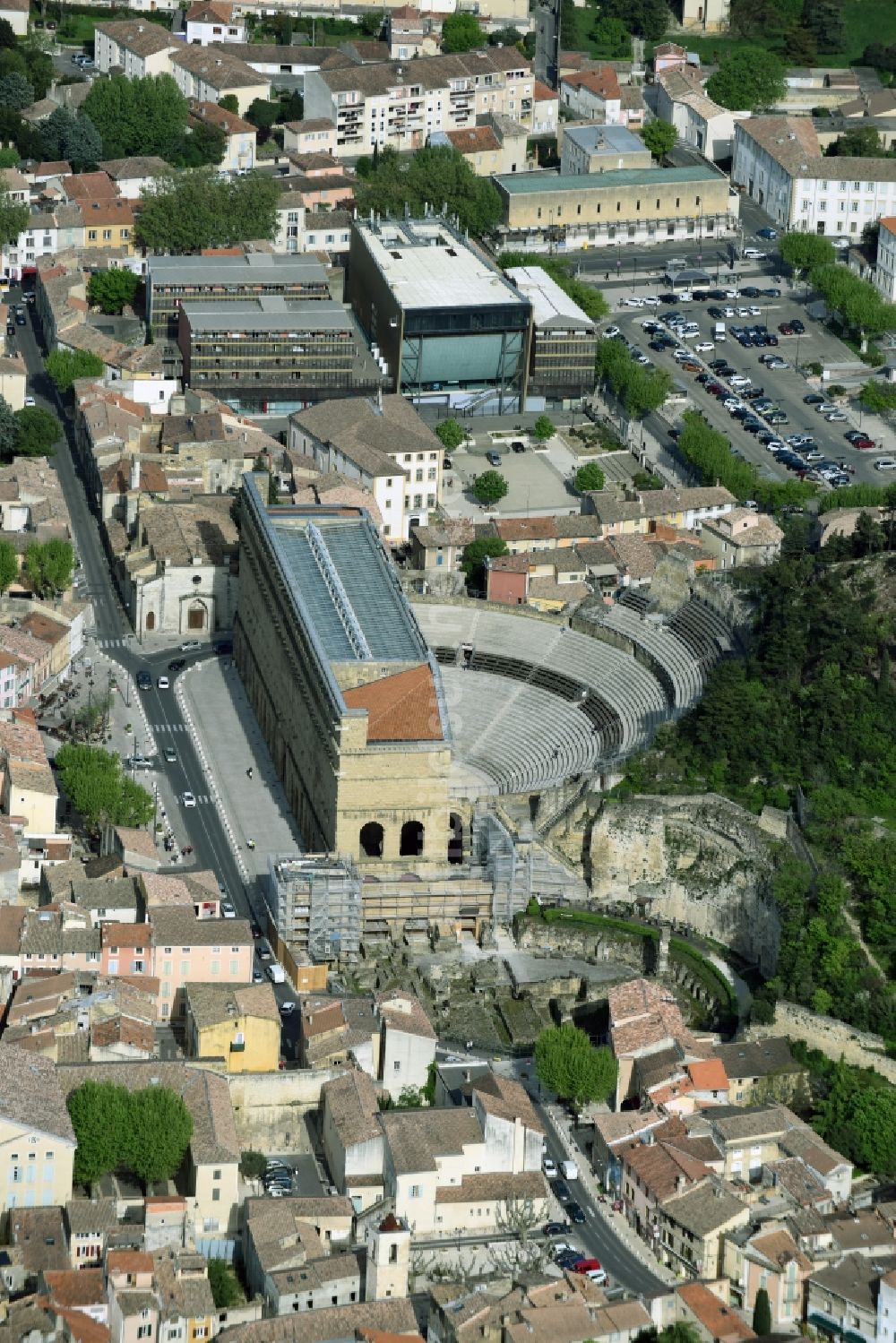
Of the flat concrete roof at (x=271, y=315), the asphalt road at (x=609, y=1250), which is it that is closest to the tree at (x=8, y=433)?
the flat concrete roof at (x=271, y=315)

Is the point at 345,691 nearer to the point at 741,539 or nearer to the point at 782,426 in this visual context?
the point at 741,539

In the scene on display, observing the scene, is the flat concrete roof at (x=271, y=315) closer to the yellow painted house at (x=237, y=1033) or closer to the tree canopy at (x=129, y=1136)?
the yellow painted house at (x=237, y=1033)

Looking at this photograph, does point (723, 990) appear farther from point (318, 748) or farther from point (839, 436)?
point (839, 436)

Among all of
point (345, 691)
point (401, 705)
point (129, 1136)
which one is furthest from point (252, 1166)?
point (345, 691)

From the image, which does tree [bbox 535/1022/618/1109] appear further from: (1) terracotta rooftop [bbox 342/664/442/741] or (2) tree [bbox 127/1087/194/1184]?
(1) terracotta rooftop [bbox 342/664/442/741]

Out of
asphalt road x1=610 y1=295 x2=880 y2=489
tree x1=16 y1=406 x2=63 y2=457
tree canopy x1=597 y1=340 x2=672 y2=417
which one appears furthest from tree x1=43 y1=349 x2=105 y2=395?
asphalt road x1=610 y1=295 x2=880 y2=489

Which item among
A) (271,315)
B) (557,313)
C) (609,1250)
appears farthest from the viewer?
(557,313)

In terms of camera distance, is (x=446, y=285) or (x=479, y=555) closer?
(x=479, y=555)
